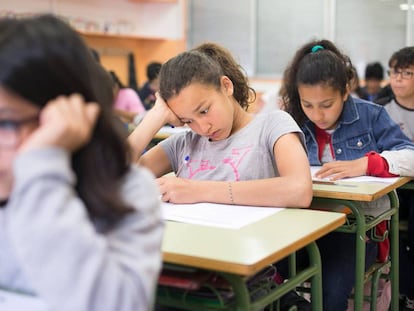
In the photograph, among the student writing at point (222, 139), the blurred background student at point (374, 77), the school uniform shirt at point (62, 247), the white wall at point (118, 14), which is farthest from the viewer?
the white wall at point (118, 14)

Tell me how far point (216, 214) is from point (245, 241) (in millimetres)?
291

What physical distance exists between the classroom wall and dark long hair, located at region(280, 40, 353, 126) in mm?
3780

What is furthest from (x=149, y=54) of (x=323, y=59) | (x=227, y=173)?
(x=227, y=173)

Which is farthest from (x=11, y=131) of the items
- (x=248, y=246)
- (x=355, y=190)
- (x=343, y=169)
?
(x=343, y=169)

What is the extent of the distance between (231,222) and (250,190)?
0.23m

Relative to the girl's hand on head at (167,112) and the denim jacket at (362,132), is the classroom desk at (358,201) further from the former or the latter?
the girl's hand on head at (167,112)

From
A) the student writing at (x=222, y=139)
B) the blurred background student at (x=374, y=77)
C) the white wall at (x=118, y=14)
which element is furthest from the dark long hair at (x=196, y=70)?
the white wall at (x=118, y=14)

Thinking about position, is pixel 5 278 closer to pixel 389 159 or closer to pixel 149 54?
pixel 389 159

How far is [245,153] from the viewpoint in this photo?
1930mm

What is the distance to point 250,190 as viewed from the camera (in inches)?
69.1

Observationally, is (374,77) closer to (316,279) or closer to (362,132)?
(362,132)

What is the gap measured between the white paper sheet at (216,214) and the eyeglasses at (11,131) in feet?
2.28

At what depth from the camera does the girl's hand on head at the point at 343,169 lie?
225cm

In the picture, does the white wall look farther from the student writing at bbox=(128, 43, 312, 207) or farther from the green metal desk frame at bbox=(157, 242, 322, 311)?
the green metal desk frame at bbox=(157, 242, 322, 311)
